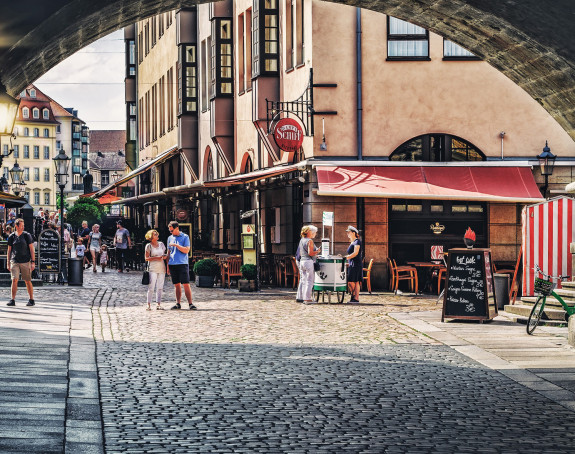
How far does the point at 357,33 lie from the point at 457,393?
17.3 m

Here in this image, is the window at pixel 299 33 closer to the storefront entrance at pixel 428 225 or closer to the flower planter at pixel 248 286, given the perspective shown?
the storefront entrance at pixel 428 225

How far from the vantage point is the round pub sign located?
25.8 meters

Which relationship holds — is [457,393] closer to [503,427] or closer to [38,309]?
[503,427]

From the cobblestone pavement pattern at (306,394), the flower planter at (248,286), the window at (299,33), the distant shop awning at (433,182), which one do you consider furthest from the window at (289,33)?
the cobblestone pavement pattern at (306,394)

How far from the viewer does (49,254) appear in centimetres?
2828

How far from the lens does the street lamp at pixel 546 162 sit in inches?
1025

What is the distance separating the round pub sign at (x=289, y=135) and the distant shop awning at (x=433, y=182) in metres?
0.83

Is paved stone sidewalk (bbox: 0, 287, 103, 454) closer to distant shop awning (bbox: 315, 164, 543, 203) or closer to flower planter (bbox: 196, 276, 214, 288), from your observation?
distant shop awning (bbox: 315, 164, 543, 203)

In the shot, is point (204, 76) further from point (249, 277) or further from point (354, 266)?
point (354, 266)

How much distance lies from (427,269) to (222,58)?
42.6 ft

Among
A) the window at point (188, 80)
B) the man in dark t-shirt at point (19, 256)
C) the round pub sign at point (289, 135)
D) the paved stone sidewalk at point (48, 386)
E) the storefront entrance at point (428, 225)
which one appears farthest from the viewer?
the window at point (188, 80)

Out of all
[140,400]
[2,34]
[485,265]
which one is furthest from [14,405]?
[485,265]

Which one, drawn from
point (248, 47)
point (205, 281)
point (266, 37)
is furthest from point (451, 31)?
point (248, 47)

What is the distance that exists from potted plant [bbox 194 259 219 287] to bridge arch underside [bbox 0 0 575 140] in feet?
51.6
